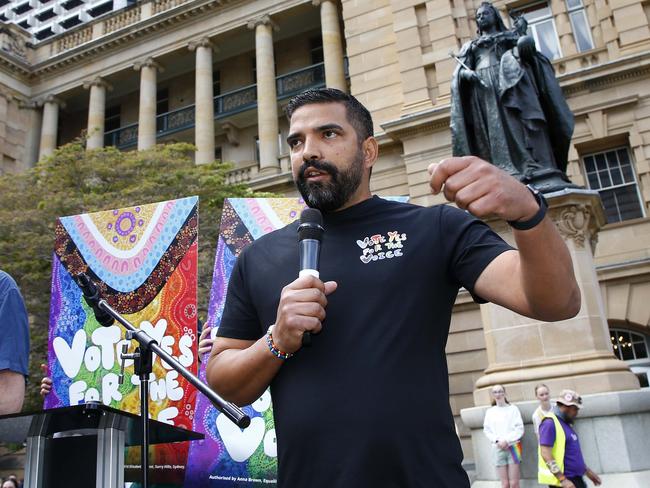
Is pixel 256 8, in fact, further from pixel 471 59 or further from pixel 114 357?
pixel 114 357

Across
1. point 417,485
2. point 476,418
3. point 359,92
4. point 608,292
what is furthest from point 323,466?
point 359,92

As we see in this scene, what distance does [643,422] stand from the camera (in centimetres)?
588

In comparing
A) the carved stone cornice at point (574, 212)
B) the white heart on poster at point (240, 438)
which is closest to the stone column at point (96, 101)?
the carved stone cornice at point (574, 212)

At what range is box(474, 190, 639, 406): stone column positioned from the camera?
6.14m

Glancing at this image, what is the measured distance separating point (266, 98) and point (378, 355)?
81.0ft

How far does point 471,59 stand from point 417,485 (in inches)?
286

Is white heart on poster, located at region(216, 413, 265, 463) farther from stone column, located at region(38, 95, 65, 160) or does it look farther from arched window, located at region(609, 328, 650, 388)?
stone column, located at region(38, 95, 65, 160)

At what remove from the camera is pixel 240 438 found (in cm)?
505

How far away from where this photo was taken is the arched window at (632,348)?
49.9 ft

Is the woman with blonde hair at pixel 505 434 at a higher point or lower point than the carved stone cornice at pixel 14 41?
lower

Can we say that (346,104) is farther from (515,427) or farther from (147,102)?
(147,102)

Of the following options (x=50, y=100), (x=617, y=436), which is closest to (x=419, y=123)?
(x=617, y=436)

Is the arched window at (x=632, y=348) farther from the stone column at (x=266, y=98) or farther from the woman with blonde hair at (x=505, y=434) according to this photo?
the stone column at (x=266, y=98)

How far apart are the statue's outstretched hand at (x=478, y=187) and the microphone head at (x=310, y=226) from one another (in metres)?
0.47
